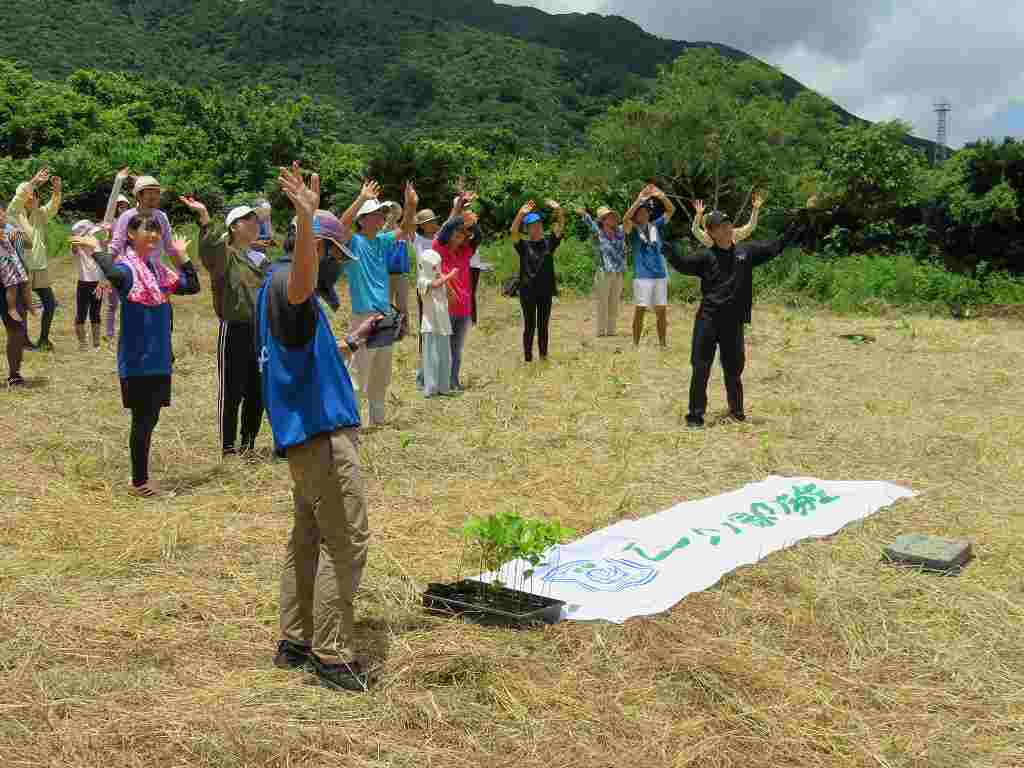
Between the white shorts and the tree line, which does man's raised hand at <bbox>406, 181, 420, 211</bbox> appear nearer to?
the white shorts

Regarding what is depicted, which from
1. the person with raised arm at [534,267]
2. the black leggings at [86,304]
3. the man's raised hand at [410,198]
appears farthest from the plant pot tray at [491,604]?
the black leggings at [86,304]

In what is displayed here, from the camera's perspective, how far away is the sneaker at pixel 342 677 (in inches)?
138

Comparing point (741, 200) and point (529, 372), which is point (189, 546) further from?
point (741, 200)

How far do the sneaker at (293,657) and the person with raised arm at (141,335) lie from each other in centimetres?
261

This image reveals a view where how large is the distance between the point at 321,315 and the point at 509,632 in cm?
144

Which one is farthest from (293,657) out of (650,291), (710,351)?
(650,291)

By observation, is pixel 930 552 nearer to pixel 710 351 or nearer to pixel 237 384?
pixel 710 351

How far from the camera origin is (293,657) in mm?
3717

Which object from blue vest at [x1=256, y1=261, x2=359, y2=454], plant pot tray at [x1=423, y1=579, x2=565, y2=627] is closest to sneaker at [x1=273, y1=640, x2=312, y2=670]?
plant pot tray at [x1=423, y1=579, x2=565, y2=627]

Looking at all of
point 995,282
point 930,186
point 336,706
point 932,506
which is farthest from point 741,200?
point 336,706

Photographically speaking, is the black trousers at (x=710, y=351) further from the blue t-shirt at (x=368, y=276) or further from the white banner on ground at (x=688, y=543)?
the blue t-shirt at (x=368, y=276)

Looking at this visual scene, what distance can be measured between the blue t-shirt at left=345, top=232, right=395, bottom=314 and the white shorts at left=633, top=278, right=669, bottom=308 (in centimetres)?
443

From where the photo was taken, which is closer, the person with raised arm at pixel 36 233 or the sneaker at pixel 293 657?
the sneaker at pixel 293 657

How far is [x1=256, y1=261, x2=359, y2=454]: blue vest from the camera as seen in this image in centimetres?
344
